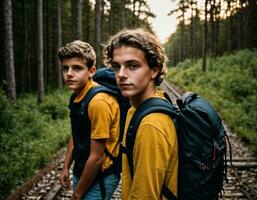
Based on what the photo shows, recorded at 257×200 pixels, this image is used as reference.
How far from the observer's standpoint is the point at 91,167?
2.94m

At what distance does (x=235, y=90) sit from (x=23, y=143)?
43.1 ft

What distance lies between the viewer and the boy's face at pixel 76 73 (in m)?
3.35

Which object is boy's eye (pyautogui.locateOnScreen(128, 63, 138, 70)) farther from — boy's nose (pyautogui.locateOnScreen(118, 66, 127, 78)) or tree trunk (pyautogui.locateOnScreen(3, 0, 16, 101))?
tree trunk (pyautogui.locateOnScreen(3, 0, 16, 101))

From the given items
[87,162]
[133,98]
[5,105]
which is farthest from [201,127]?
[5,105]

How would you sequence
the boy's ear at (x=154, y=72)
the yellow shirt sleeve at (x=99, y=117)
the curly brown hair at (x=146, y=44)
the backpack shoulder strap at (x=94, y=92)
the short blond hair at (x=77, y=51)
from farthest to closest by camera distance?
the short blond hair at (x=77, y=51) → the backpack shoulder strap at (x=94, y=92) → the yellow shirt sleeve at (x=99, y=117) → the boy's ear at (x=154, y=72) → the curly brown hair at (x=146, y=44)

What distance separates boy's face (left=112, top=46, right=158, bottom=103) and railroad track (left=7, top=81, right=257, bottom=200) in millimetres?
4141

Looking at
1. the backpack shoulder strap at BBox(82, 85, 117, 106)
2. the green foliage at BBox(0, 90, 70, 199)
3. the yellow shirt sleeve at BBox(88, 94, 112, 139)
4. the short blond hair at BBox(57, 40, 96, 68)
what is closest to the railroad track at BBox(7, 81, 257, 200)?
the green foliage at BBox(0, 90, 70, 199)

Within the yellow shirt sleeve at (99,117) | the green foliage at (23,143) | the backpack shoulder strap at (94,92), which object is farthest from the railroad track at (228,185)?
the yellow shirt sleeve at (99,117)

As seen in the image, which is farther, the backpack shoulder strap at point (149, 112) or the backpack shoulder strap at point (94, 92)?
the backpack shoulder strap at point (94, 92)

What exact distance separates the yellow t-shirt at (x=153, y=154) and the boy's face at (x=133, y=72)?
345mm

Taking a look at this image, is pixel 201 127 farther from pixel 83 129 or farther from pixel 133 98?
pixel 83 129

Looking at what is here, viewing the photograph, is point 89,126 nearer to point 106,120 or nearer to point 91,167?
point 106,120

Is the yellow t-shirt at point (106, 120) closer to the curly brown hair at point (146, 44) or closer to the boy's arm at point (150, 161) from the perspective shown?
the curly brown hair at point (146, 44)

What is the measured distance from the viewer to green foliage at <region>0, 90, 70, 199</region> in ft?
23.4
